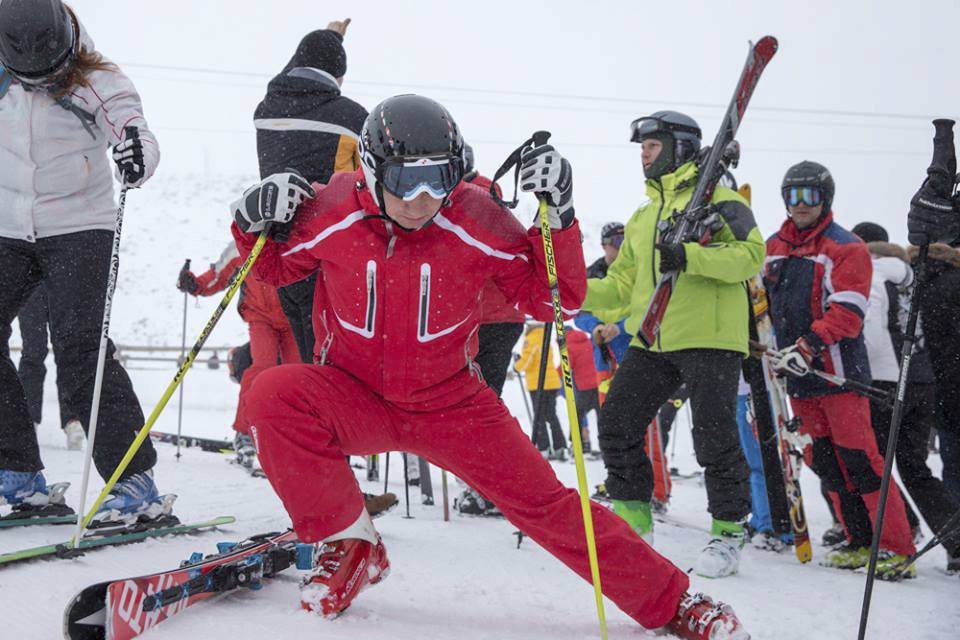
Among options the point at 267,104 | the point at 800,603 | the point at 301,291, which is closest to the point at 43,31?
the point at 267,104

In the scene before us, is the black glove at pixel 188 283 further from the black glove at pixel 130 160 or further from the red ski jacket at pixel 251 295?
the black glove at pixel 130 160

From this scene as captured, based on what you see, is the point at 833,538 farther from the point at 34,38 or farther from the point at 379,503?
the point at 34,38

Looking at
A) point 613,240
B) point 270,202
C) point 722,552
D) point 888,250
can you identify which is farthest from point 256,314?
point 888,250

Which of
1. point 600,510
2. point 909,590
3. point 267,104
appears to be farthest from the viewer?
point 267,104

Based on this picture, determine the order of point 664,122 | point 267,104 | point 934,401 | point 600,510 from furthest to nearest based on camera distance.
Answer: point 934,401 → point 664,122 → point 267,104 → point 600,510

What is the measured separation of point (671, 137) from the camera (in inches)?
161

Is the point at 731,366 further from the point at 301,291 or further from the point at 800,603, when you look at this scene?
the point at 301,291

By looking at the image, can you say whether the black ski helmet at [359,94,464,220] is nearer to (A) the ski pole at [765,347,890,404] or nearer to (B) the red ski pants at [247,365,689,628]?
(B) the red ski pants at [247,365,689,628]

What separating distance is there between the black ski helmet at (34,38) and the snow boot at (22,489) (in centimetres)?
160

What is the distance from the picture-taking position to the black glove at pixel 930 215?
2.73 metres

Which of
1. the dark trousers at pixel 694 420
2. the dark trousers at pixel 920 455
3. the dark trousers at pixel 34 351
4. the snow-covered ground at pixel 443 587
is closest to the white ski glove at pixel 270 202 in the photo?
the snow-covered ground at pixel 443 587

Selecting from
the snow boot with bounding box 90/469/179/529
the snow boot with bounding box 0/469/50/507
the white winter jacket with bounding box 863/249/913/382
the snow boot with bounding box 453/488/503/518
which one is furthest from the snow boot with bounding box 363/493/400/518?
the white winter jacket with bounding box 863/249/913/382

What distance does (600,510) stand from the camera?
2.49 m

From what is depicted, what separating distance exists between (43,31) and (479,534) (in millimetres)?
2875
